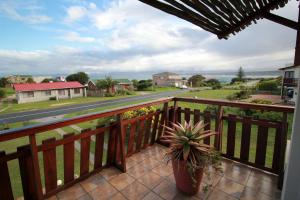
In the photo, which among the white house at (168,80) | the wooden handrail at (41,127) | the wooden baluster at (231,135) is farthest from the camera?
the white house at (168,80)

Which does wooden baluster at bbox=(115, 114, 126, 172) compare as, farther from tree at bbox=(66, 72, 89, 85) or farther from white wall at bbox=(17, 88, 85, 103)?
tree at bbox=(66, 72, 89, 85)

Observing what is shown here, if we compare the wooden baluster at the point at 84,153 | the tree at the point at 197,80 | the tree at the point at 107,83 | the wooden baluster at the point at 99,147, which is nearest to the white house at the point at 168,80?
the tree at the point at 197,80

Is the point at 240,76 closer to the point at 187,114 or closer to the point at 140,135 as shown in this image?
the point at 187,114

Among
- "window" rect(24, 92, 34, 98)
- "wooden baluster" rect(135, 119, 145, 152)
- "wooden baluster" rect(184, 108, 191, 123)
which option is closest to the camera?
"wooden baluster" rect(135, 119, 145, 152)

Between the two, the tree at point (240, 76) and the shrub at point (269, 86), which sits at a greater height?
the tree at point (240, 76)

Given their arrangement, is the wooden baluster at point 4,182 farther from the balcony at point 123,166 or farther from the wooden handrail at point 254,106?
the wooden handrail at point 254,106

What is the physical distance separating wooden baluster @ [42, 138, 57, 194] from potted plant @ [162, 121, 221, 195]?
1.28 meters

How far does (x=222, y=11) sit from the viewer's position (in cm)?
118

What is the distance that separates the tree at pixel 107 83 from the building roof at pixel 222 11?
31.1 m

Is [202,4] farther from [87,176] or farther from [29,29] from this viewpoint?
[29,29]

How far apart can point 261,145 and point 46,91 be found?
32.2 metres

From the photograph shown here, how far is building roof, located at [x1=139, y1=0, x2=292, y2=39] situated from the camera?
102cm

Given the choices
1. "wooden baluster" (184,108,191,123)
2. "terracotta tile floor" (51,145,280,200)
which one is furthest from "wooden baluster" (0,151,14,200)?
"wooden baluster" (184,108,191,123)

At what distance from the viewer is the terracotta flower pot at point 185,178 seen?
5.19 feet
